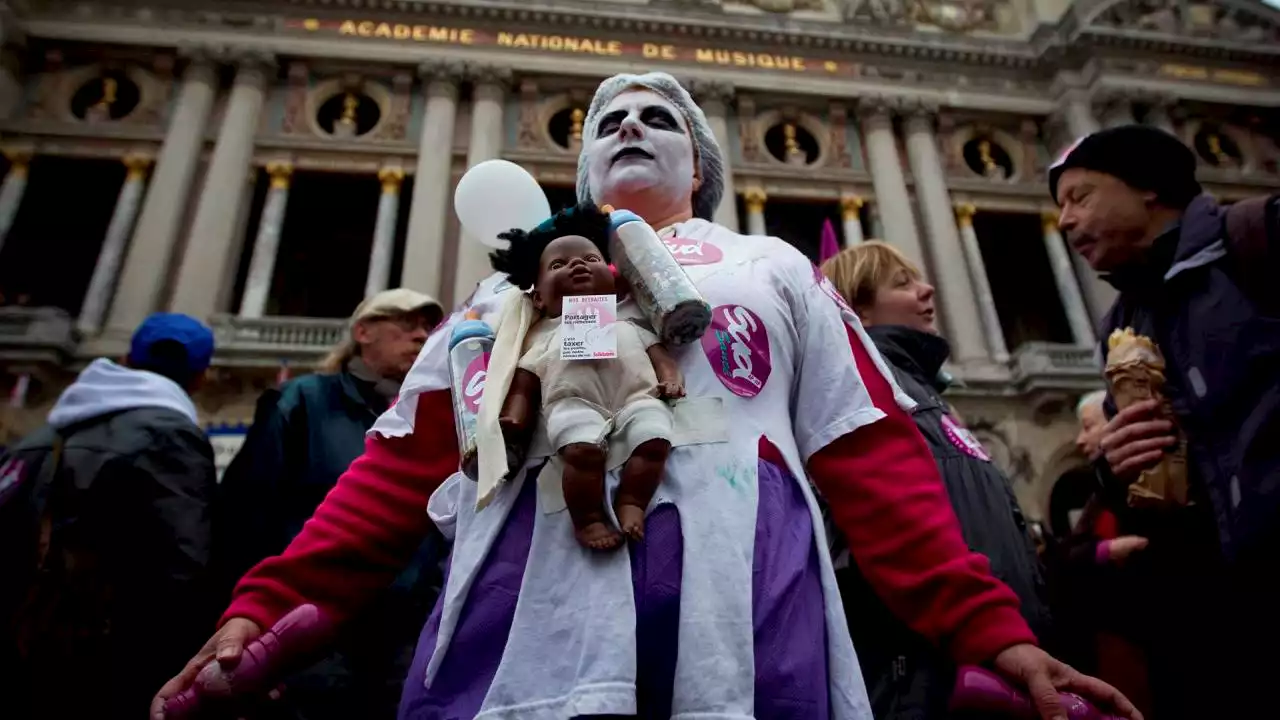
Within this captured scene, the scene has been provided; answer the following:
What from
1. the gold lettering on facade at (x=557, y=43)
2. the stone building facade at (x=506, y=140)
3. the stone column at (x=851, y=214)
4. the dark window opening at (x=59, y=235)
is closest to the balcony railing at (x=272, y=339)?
the stone building facade at (x=506, y=140)

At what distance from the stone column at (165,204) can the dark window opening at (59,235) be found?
1.69 meters

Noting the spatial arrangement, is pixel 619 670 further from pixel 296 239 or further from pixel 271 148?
pixel 296 239

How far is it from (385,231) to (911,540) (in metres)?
13.8

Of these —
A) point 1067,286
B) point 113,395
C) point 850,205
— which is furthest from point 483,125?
point 113,395

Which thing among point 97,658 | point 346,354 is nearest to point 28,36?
point 346,354

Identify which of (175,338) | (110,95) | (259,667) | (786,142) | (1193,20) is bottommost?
(259,667)

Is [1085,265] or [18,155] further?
[1085,265]

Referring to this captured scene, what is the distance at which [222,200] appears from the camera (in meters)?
13.3

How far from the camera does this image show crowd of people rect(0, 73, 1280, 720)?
1.30 metres

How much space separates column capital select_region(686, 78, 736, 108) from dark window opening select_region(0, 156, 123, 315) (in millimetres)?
11375

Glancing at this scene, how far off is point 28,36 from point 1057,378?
19994 mm

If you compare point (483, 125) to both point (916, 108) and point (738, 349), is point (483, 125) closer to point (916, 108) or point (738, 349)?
point (916, 108)

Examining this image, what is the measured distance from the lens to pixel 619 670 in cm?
118

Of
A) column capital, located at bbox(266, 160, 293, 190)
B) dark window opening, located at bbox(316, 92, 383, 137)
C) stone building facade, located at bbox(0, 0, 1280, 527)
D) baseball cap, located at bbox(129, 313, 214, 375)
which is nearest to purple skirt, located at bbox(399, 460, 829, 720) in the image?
baseball cap, located at bbox(129, 313, 214, 375)
